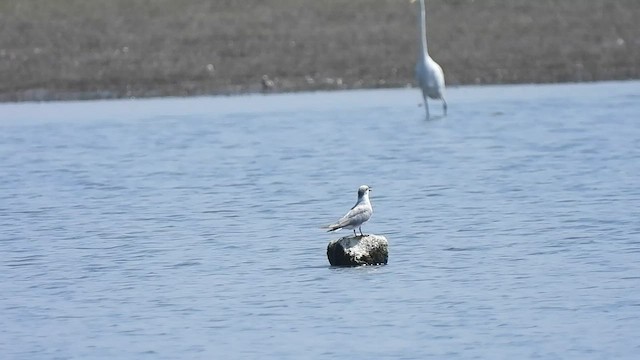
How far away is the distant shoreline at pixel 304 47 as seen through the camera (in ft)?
84.4

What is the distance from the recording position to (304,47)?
26625 millimetres

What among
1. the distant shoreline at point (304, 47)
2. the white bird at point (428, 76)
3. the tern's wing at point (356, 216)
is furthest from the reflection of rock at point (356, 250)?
the distant shoreline at point (304, 47)

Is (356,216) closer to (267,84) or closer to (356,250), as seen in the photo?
(356,250)

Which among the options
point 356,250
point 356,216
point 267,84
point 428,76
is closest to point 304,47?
point 267,84

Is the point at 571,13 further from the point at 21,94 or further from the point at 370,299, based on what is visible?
the point at 370,299

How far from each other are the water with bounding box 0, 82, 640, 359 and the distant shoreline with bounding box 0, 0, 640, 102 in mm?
499

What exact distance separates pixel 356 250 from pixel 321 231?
2.44 m

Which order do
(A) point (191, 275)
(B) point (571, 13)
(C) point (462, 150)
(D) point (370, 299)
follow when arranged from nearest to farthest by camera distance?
(D) point (370, 299) < (A) point (191, 275) < (C) point (462, 150) < (B) point (571, 13)

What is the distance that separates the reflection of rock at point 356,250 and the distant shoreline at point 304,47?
557 inches

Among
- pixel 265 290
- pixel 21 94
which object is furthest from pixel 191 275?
pixel 21 94

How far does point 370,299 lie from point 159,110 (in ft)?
54.0

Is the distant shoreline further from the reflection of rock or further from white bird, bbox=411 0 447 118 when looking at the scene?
the reflection of rock

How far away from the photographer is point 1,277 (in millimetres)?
12203

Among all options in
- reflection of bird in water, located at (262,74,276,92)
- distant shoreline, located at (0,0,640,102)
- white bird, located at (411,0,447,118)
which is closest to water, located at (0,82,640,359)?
reflection of bird in water, located at (262,74,276,92)
